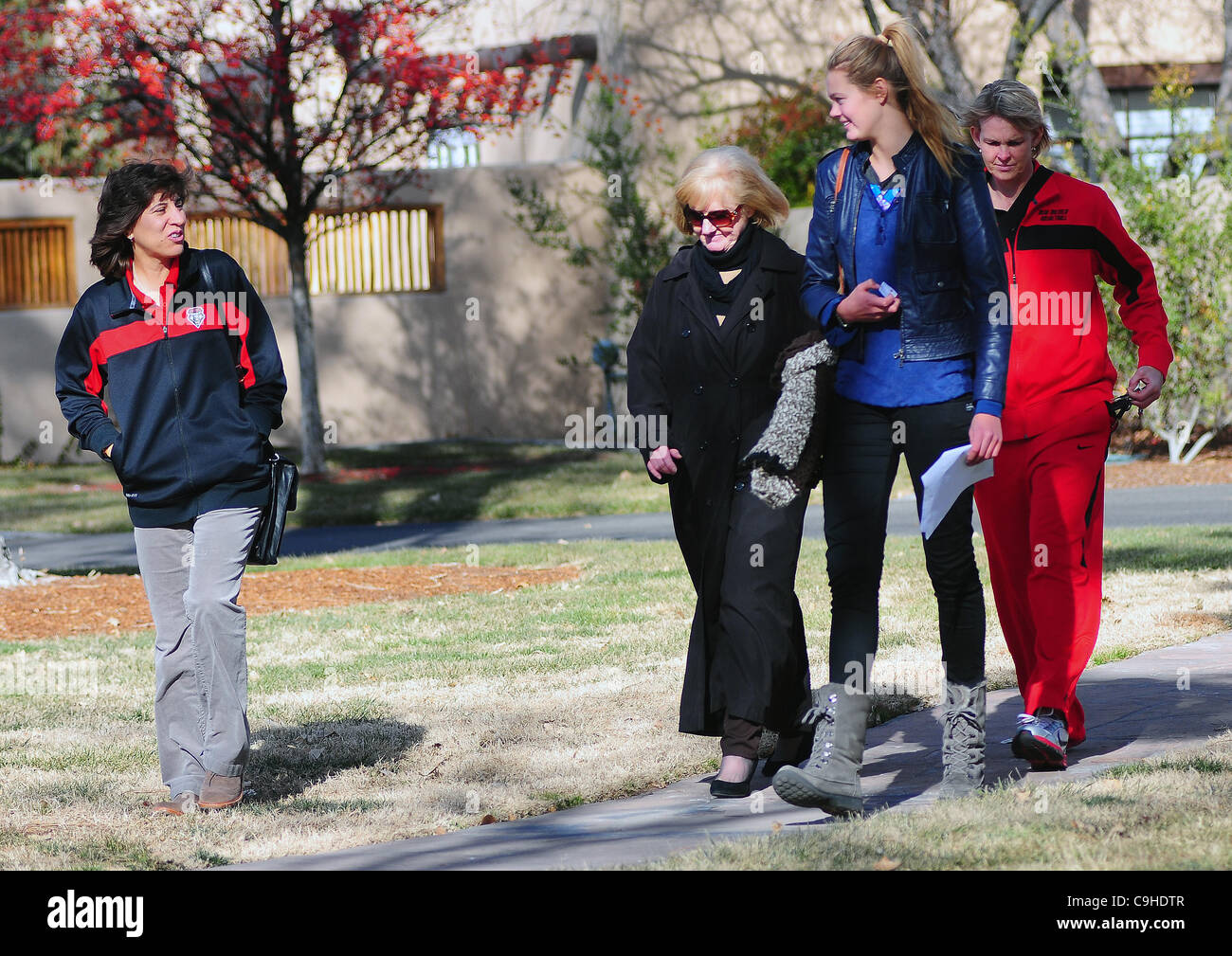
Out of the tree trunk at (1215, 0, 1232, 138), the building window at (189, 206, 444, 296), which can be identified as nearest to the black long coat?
the tree trunk at (1215, 0, 1232, 138)

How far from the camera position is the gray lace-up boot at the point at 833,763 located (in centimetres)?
421

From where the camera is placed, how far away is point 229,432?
4.98 meters

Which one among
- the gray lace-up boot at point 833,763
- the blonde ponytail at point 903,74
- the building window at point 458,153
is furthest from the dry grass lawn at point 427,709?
the building window at point 458,153

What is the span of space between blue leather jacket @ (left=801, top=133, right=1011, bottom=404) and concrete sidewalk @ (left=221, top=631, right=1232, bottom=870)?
1.28m

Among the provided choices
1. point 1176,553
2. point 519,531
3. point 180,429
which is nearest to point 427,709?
point 180,429

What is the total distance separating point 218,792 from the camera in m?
4.96

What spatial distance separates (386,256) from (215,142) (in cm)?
473

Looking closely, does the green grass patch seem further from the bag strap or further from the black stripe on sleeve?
the bag strap

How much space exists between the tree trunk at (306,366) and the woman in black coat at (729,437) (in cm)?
1328

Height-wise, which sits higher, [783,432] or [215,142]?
[215,142]

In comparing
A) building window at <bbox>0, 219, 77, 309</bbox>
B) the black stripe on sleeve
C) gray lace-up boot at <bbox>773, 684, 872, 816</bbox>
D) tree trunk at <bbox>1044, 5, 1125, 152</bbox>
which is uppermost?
tree trunk at <bbox>1044, 5, 1125, 152</bbox>

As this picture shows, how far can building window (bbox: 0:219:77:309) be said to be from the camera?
70.4 feet
